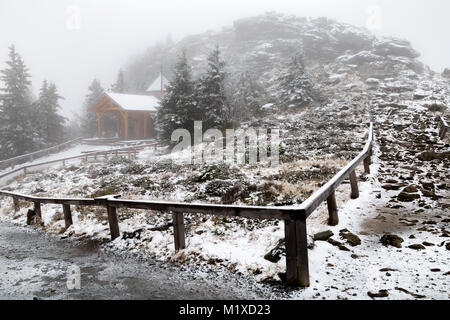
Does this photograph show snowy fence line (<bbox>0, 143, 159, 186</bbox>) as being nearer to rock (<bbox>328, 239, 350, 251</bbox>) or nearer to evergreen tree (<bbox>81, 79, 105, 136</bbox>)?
evergreen tree (<bbox>81, 79, 105, 136</bbox>)

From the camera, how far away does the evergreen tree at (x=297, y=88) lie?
2764 centimetres

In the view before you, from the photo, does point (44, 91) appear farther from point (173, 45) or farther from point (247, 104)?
point (173, 45)

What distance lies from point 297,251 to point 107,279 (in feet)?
9.85

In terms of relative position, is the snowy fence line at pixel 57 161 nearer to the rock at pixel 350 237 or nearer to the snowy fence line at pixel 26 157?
the snowy fence line at pixel 26 157

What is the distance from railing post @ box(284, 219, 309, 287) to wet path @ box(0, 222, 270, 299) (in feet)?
1.61

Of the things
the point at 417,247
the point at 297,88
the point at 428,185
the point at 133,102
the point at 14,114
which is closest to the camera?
the point at 417,247

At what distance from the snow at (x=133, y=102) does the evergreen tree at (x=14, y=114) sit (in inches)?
398

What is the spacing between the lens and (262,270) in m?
4.20

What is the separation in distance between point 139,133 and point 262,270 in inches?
1571

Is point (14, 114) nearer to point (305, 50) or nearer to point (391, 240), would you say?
point (391, 240)

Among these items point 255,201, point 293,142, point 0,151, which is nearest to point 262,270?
point 255,201

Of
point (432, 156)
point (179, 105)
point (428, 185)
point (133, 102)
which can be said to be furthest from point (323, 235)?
point (133, 102)

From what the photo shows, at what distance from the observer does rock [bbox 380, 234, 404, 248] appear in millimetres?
4570

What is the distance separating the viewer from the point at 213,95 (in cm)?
2422
